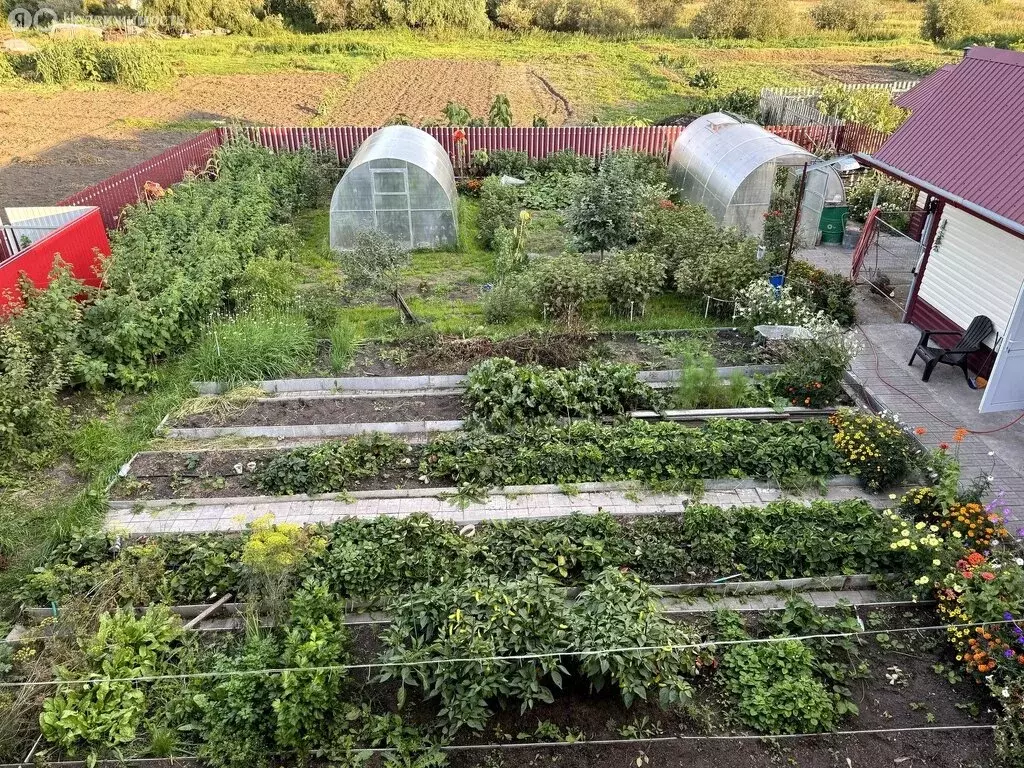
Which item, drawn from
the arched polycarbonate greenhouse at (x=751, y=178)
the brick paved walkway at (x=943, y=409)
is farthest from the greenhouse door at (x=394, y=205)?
the brick paved walkway at (x=943, y=409)

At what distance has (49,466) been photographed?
29.1 feet

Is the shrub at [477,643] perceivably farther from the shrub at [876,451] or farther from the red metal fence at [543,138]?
the red metal fence at [543,138]

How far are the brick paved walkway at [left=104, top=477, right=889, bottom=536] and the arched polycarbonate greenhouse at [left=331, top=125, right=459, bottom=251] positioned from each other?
308 inches

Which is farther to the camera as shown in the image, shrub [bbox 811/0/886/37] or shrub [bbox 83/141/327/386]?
shrub [bbox 811/0/886/37]

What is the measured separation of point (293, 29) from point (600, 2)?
19333mm

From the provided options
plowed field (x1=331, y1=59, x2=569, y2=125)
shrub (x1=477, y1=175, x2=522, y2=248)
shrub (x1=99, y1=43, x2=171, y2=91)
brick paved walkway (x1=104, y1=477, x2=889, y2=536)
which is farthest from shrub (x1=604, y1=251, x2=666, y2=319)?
shrub (x1=99, y1=43, x2=171, y2=91)

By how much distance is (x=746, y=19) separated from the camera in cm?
4066

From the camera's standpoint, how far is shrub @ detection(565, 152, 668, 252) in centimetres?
1323

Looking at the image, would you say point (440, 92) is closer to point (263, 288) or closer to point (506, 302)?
point (263, 288)

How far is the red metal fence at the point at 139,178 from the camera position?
13750mm

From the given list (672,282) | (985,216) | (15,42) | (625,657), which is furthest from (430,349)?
(15,42)

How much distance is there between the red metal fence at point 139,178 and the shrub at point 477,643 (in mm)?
11744

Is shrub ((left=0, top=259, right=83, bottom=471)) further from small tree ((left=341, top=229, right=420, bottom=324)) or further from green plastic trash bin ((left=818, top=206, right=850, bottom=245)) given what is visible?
green plastic trash bin ((left=818, top=206, right=850, bottom=245))

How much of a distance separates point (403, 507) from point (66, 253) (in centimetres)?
838
